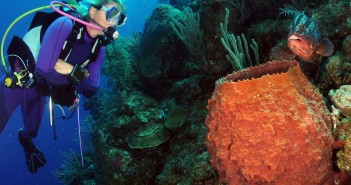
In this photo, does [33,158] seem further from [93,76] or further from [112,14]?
[112,14]

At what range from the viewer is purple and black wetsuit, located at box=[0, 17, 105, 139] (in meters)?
3.70

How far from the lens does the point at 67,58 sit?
418cm

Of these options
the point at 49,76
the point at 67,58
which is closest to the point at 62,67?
the point at 49,76

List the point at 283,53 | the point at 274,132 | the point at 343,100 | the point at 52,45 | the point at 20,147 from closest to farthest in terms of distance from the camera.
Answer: the point at 274,132 → the point at 343,100 → the point at 283,53 → the point at 52,45 → the point at 20,147

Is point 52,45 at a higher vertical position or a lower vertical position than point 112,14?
lower

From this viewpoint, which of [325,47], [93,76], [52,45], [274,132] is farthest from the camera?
[93,76]

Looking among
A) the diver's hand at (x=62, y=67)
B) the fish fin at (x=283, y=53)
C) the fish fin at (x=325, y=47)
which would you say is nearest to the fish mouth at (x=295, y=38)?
the fish fin at (x=325, y=47)

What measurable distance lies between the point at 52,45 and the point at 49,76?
50 centimetres

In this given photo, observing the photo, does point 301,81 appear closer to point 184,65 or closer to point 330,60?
point 330,60

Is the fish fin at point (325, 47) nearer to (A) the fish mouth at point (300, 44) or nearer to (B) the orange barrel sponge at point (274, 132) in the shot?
(A) the fish mouth at point (300, 44)

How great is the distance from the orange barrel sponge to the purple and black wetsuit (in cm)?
267

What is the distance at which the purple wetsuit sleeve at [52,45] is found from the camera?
366 cm

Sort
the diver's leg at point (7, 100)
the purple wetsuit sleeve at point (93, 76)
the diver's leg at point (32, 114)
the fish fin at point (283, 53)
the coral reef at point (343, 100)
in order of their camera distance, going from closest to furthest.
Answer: the coral reef at point (343, 100), the fish fin at point (283, 53), the diver's leg at point (7, 100), the purple wetsuit sleeve at point (93, 76), the diver's leg at point (32, 114)

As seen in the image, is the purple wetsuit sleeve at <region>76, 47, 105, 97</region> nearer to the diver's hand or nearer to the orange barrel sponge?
the diver's hand
